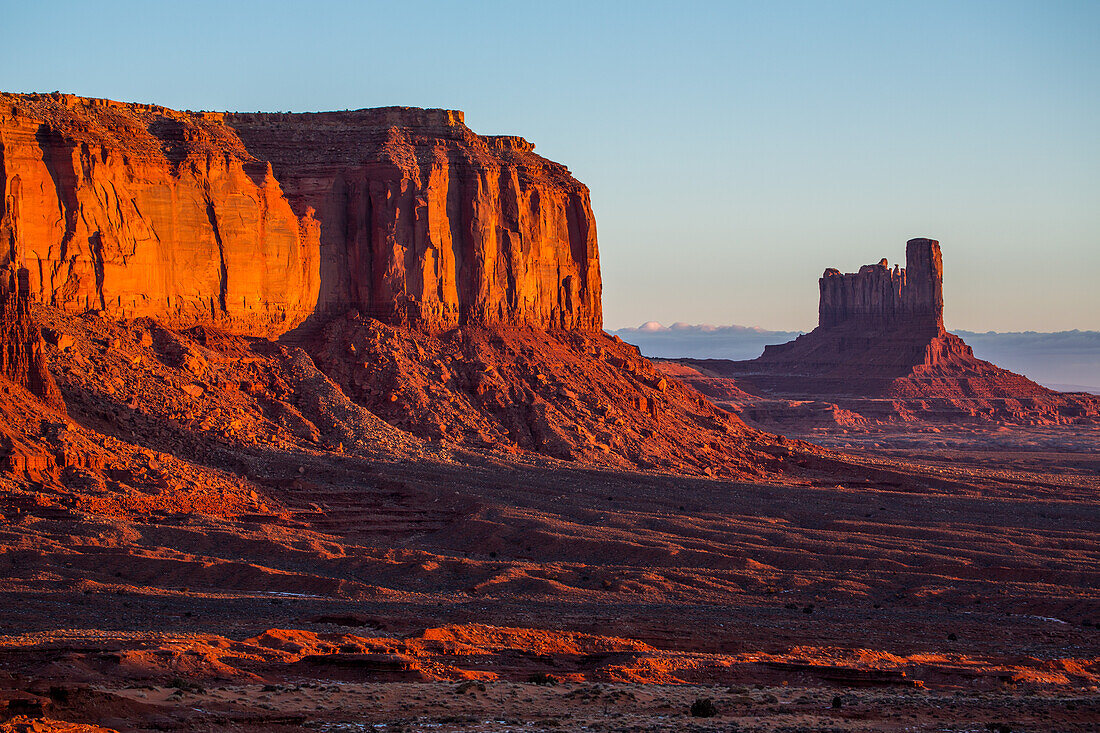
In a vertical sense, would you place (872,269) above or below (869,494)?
above

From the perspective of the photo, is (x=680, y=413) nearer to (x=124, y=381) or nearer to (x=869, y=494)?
(x=869, y=494)

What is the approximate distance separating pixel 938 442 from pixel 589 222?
46595 millimetres

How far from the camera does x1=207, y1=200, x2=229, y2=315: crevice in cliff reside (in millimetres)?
53312

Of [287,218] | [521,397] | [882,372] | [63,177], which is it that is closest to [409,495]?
[521,397]

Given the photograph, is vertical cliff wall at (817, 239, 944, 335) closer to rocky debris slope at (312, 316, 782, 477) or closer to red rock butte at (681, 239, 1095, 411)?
red rock butte at (681, 239, 1095, 411)

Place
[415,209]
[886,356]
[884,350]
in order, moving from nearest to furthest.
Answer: [415,209] < [886,356] < [884,350]

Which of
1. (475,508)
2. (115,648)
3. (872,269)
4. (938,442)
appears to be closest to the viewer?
(115,648)

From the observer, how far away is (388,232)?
5853cm

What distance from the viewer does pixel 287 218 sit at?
56812 millimetres

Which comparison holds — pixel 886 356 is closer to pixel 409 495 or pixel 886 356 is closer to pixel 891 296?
pixel 891 296

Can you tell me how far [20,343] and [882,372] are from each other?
339 feet

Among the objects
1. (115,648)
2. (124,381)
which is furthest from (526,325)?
(115,648)

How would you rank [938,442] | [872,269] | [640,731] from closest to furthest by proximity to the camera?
[640,731] < [938,442] < [872,269]

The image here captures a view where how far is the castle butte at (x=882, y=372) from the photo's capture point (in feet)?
393
